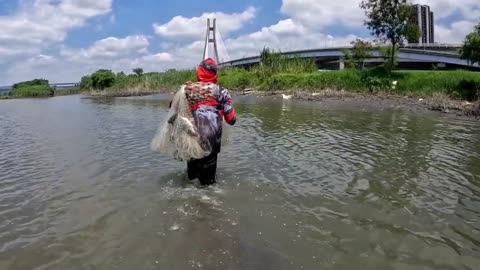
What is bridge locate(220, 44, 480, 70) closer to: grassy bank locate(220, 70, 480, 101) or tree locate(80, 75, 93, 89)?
grassy bank locate(220, 70, 480, 101)

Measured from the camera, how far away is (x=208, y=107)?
24.5 ft

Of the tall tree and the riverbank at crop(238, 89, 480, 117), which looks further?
the tall tree

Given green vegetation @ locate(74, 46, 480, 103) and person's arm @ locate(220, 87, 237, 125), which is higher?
green vegetation @ locate(74, 46, 480, 103)

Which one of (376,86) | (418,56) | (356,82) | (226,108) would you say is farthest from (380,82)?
(226,108)

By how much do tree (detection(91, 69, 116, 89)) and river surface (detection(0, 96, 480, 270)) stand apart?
204 feet

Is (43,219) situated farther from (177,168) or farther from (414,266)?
(414,266)

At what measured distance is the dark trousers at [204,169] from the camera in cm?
761

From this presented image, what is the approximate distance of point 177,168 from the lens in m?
9.41

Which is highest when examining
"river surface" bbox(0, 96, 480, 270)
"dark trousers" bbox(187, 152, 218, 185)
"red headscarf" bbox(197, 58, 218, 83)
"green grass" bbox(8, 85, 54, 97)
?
"green grass" bbox(8, 85, 54, 97)

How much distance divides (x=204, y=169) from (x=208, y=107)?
1159mm

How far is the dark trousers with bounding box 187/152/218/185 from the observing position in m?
7.61

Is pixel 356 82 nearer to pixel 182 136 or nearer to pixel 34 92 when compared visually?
pixel 182 136

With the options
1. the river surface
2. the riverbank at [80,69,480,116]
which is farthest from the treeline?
the river surface

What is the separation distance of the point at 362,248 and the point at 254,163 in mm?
5053
